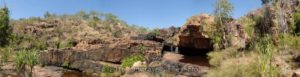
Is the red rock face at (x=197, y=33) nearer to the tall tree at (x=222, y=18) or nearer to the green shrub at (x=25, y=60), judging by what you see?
the tall tree at (x=222, y=18)

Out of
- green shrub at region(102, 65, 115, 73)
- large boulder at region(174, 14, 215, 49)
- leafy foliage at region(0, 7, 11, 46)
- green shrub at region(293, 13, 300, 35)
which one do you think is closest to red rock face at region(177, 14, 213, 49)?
large boulder at region(174, 14, 215, 49)

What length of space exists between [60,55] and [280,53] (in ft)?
118

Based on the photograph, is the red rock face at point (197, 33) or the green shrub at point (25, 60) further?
the red rock face at point (197, 33)

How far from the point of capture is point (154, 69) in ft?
189

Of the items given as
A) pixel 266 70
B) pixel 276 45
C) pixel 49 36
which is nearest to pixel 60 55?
pixel 49 36

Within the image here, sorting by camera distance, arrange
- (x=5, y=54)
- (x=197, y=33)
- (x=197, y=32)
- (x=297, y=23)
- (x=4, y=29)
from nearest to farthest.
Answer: (x=297, y=23)
(x=197, y=32)
(x=197, y=33)
(x=5, y=54)
(x=4, y=29)

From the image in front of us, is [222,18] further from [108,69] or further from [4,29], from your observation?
[4,29]

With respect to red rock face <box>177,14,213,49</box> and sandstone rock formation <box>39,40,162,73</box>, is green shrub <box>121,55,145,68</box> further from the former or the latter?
red rock face <box>177,14,213,49</box>

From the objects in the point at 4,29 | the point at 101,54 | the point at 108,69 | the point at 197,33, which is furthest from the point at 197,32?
the point at 4,29

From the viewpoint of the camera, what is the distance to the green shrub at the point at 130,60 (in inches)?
2589

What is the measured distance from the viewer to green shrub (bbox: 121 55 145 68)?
65.8 metres

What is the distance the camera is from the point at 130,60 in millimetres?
66625

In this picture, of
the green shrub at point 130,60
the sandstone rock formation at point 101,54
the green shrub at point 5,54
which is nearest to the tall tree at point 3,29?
the green shrub at point 5,54

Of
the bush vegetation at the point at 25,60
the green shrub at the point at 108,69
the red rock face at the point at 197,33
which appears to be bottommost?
the green shrub at the point at 108,69
